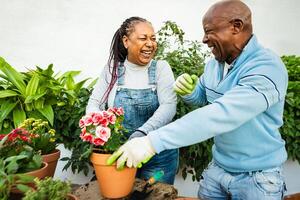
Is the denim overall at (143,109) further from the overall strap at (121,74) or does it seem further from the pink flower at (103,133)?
the pink flower at (103,133)

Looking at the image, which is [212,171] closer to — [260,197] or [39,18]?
[260,197]

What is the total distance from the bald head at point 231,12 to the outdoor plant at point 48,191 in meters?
1.00

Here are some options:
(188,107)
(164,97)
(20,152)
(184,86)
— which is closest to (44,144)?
(20,152)

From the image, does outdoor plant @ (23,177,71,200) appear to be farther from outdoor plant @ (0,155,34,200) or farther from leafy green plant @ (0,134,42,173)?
leafy green plant @ (0,134,42,173)

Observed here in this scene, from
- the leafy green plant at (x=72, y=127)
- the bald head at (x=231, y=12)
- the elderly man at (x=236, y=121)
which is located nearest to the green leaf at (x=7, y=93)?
the leafy green plant at (x=72, y=127)

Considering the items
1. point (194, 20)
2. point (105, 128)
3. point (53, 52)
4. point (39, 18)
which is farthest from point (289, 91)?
point (39, 18)

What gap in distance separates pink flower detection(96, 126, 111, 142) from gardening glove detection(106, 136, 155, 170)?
0.46 ft

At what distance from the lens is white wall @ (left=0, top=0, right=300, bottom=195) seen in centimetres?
376

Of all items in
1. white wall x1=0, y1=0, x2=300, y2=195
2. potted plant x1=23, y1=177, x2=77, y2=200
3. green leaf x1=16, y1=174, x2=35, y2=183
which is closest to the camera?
potted plant x1=23, y1=177, x2=77, y2=200

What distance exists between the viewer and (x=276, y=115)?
4.73 feet

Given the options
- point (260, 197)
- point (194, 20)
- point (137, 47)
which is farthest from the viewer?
point (194, 20)

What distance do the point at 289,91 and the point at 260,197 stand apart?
82.9 inches

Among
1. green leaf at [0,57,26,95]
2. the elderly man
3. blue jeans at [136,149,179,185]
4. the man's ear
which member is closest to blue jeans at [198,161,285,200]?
the elderly man

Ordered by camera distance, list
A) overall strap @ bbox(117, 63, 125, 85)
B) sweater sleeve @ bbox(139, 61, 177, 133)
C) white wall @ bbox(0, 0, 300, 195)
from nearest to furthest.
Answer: sweater sleeve @ bbox(139, 61, 177, 133)
overall strap @ bbox(117, 63, 125, 85)
white wall @ bbox(0, 0, 300, 195)
